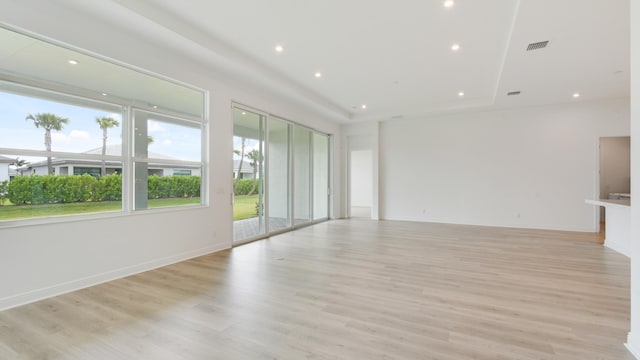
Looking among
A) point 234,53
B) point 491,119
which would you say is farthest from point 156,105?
point 491,119

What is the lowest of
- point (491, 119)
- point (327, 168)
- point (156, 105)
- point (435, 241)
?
point (435, 241)

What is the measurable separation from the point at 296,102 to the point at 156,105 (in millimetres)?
3352

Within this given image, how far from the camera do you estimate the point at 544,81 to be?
5492 mm

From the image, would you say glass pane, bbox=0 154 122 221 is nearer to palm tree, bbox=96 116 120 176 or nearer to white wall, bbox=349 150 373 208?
palm tree, bbox=96 116 120 176

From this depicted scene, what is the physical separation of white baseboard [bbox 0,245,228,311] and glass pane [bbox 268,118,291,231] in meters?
2.40

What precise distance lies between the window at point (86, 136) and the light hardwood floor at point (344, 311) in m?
1.11

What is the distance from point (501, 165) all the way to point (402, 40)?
5.42m

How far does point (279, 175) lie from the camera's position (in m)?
6.82

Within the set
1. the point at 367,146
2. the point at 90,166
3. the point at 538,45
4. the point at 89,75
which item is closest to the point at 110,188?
the point at 90,166

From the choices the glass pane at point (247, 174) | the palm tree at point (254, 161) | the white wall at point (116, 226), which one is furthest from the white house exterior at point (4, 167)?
the palm tree at point (254, 161)

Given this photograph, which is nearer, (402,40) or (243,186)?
(402,40)

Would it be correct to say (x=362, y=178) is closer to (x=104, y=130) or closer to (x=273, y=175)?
(x=273, y=175)

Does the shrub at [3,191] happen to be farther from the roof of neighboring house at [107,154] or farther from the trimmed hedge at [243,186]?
the trimmed hedge at [243,186]

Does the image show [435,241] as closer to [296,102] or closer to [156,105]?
[296,102]
